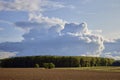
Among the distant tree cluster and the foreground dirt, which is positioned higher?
the distant tree cluster

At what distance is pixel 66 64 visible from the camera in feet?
589

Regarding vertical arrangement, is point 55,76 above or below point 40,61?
below

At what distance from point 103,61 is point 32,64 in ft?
151

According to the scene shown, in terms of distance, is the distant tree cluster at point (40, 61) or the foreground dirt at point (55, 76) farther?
the distant tree cluster at point (40, 61)

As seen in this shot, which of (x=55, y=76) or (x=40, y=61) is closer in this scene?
(x=55, y=76)

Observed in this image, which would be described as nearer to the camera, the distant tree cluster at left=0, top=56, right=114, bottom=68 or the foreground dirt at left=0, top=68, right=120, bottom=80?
the foreground dirt at left=0, top=68, right=120, bottom=80

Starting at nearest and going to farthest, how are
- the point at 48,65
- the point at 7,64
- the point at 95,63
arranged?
the point at 48,65, the point at 7,64, the point at 95,63

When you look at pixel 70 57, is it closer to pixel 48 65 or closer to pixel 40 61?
pixel 40 61

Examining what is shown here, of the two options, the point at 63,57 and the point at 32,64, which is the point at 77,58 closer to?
the point at 63,57

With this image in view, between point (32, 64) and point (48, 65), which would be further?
point (32, 64)

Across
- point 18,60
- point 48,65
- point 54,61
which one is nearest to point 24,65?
point 18,60

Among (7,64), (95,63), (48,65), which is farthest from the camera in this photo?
(95,63)

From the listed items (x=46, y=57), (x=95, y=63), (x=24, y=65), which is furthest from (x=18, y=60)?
(x=95, y=63)

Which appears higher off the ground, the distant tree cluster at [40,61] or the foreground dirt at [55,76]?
the distant tree cluster at [40,61]
